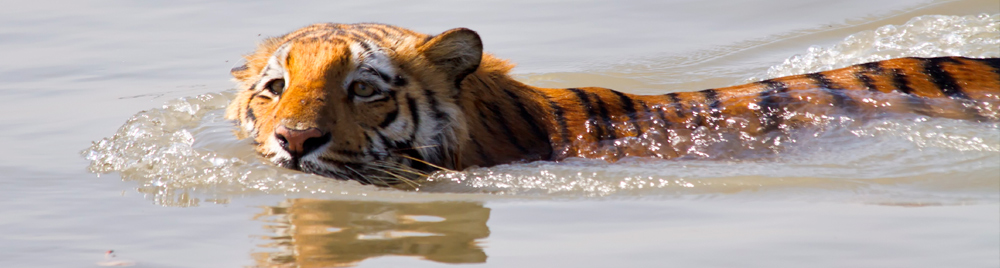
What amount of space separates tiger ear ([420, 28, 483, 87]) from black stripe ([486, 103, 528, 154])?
182mm

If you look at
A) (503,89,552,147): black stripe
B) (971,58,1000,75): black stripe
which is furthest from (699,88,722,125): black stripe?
(971,58,1000,75): black stripe

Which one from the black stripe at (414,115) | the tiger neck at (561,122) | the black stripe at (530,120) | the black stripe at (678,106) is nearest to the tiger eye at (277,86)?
the black stripe at (414,115)

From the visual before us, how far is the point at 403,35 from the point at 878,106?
2019 mm

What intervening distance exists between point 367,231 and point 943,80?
8.79ft

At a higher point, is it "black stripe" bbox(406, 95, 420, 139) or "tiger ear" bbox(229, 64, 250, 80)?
"tiger ear" bbox(229, 64, 250, 80)

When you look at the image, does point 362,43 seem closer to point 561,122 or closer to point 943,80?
point 561,122

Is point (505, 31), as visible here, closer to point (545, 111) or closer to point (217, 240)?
point (545, 111)

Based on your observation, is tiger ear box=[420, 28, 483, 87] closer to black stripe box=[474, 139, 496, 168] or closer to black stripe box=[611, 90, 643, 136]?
black stripe box=[474, 139, 496, 168]

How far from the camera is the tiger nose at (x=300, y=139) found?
375 centimetres

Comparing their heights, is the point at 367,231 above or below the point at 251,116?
below

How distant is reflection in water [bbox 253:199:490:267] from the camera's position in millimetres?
3078

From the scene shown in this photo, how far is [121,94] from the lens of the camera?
21.1 ft

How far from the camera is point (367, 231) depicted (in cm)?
337

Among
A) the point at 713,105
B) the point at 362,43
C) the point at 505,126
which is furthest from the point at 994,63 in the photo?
the point at 362,43
